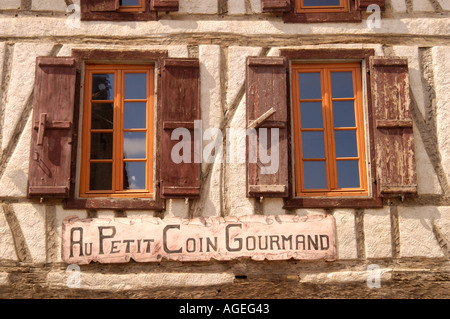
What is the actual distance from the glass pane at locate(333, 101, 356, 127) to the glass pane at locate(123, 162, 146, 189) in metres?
1.87

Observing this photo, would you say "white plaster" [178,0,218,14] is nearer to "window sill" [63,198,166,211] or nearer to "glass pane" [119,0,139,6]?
"glass pane" [119,0,139,6]

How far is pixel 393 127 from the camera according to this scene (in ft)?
18.3

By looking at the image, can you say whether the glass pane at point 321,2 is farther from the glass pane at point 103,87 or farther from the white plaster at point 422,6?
the glass pane at point 103,87

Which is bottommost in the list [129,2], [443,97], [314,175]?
[314,175]

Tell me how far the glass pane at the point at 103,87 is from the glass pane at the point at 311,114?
6.00ft

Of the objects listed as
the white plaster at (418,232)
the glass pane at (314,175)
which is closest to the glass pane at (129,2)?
the glass pane at (314,175)

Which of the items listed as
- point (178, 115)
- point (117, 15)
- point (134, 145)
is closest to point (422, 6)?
point (178, 115)

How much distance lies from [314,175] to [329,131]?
0.44m

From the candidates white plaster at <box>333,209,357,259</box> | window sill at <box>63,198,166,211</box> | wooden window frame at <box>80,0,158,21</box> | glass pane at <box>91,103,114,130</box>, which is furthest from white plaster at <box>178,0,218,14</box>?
white plaster at <box>333,209,357,259</box>

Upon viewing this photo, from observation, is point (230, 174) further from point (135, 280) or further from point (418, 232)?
point (418, 232)

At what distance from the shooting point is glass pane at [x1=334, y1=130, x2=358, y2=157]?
5707mm

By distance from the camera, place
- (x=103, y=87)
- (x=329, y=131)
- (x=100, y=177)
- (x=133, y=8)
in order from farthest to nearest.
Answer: (x=133, y=8)
(x=103, y=87)
(x=329, y=131)
(x=100, y=177)
